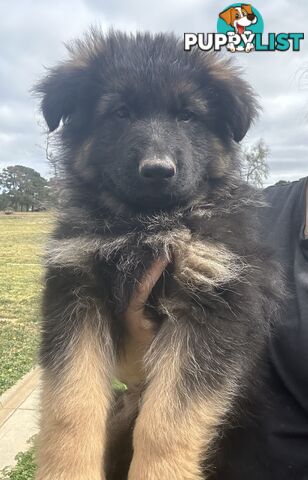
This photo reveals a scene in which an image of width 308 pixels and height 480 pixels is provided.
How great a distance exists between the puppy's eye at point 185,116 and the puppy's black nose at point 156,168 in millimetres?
385

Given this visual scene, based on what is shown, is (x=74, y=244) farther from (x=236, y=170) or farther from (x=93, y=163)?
(x=236, y=170)

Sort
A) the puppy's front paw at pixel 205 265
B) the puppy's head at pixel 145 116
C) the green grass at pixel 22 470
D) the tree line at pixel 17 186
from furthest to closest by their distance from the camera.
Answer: the tree line at pixel 17 186
the green grass at pixel 22 470
the puppy's head at pixel 145 116
the puppy's front paw at pixel 205 265

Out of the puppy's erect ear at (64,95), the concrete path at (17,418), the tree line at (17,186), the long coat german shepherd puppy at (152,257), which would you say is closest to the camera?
the long coat german shepherd puppy at (152,257)

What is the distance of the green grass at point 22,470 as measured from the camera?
3203 millimetres

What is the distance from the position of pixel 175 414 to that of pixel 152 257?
25.7 inches

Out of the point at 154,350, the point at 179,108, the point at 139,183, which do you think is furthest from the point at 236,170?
the point at 154,350

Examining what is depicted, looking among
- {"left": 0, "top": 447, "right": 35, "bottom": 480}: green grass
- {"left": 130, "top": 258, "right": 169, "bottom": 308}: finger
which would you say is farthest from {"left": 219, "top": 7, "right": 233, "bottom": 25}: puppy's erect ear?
{"left": 0, "top": 447, "right": 35, "bottom": 480}: green grass

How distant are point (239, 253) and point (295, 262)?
24 centimetres

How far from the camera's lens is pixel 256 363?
2086mm

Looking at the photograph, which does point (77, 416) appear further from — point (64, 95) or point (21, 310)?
point (21, 310)

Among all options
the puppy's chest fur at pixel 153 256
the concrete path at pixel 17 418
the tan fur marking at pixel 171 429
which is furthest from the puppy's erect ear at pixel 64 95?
the concrete path at pixel 17 418

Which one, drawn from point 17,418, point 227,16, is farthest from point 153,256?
point 17,418

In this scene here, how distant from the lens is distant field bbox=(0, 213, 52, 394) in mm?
2598

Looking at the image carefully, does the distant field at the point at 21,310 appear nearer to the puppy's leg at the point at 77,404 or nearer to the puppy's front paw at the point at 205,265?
the puppy's leg at the point at 77,404
